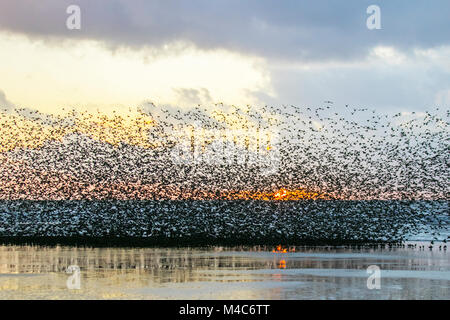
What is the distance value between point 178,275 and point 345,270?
9.08 meters

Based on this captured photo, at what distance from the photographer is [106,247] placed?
191ft

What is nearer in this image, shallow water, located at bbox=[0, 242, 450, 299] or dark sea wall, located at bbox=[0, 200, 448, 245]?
shallow water, located at bbox=[0, 242, 450, 299]

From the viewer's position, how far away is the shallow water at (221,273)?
3175 centimetres

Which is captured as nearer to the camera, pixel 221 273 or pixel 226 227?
pixel 221 273

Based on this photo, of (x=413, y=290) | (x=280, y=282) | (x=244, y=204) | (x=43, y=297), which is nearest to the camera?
(x=43, y=297)

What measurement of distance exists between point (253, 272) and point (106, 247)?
21.2 metres

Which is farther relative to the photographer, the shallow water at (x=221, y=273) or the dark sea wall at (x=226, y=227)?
the dark sea wall at (x=226, y=227)

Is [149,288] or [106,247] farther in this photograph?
[106,247]

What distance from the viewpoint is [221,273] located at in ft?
128

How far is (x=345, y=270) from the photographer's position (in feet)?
134

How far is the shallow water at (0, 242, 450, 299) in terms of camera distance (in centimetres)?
3175
